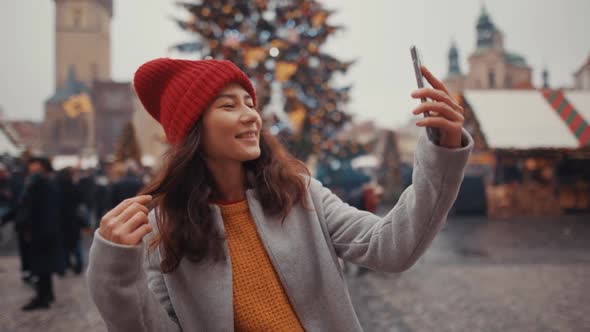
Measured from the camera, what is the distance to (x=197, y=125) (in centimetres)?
162

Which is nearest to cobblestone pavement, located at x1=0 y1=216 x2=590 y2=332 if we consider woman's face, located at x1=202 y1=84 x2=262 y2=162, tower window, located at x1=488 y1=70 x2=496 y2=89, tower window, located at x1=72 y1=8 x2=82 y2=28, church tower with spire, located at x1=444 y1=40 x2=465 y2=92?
woman's face, located at x1=202 y1=84 x2=262 y2=162

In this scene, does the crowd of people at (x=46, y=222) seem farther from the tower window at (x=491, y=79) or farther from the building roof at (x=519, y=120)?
the tower window at (x=491, y=79)

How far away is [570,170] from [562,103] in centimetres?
253

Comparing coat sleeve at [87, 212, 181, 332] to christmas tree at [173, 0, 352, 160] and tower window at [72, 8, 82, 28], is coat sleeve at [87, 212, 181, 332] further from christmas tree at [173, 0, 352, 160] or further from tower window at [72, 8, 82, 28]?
tower window at [72, 8, 82, 28]

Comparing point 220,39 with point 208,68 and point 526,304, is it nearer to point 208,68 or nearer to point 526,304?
point 526,304

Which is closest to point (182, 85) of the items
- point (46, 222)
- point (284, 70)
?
point (46, 222)

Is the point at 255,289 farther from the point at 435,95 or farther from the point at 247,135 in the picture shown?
the point at 435,95

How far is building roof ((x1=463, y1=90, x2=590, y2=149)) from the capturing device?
1380 cm

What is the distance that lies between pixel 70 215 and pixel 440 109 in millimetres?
7244

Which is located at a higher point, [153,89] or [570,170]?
[153,89]

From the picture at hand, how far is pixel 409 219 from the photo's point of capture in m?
1.21

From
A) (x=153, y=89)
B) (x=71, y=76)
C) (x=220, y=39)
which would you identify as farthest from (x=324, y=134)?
(x=71, y=76)

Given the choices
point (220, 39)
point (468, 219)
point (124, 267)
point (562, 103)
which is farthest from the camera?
point (562, 103)

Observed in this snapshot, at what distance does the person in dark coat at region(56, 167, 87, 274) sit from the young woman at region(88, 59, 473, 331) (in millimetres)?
5941
